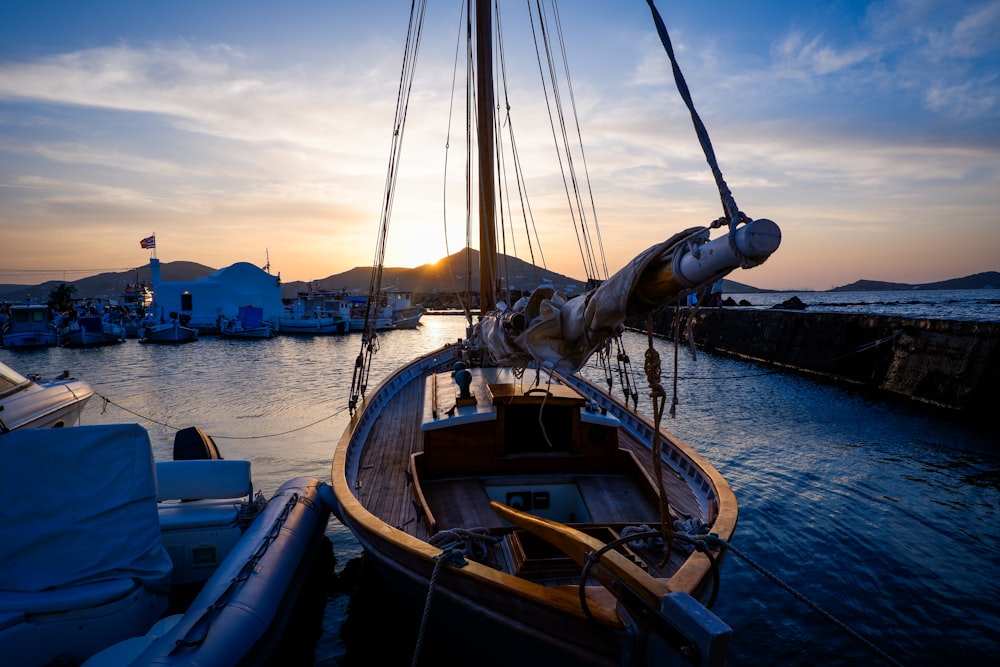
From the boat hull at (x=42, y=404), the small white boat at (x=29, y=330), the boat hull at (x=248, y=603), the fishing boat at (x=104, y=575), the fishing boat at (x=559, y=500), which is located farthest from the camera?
the small white boat at (x=29, y=330)

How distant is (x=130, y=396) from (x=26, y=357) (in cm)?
2364

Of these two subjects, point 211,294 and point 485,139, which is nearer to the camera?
point 485,139

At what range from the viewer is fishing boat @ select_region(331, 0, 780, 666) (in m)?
3.28

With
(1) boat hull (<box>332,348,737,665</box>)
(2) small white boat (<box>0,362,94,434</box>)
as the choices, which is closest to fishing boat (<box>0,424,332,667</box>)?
(1) boat hull (<box>332,348,737,665</box>)

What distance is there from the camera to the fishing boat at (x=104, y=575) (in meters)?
4.88

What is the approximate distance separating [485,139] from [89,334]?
47953 mm

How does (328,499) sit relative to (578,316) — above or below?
below

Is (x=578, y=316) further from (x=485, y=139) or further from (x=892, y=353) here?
(x=892, y=353)

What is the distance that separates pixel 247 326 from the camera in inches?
2111

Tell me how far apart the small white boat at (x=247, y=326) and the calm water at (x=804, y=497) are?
Result: 75.2ft

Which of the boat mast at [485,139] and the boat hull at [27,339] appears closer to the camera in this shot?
the boat mast at [485,139]

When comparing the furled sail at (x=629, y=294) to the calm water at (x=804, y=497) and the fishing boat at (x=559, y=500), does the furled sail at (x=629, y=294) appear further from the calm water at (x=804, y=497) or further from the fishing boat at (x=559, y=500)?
the calm water at (x=804, y=497)

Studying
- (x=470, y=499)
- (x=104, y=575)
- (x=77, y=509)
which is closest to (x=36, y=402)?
(x=77, y=509)

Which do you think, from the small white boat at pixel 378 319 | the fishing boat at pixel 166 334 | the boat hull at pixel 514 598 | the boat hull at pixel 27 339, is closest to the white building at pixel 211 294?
the small white boat at pixel 378 319
